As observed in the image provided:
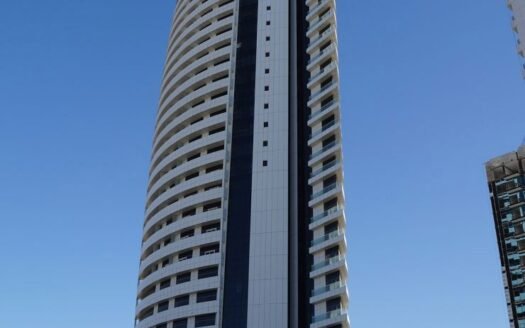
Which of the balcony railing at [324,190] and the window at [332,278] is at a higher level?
the balcony railing at [324,190]

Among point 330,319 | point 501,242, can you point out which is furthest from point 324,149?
point 501,242

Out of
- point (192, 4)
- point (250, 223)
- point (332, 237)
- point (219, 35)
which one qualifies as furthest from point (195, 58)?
point (332, 237)

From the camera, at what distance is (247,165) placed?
6888cm

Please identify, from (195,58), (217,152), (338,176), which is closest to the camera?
(338,176)

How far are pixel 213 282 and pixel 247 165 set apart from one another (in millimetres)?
13070

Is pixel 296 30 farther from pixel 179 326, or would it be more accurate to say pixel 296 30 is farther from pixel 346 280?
pixel 179 326

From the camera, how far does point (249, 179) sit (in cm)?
6794

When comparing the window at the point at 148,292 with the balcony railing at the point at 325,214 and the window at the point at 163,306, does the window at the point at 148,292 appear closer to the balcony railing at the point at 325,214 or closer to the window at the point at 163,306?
the window at the point at 163,306

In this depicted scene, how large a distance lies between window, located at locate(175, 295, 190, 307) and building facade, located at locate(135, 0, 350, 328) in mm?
145

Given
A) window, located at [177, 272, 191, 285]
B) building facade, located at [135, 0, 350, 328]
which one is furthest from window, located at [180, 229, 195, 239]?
window, located at [177, 272, 191, 285]

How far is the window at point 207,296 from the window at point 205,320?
5.45 feet

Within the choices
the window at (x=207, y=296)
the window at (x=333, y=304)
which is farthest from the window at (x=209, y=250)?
the window at (x=333, y=304)

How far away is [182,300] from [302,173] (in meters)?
18.1

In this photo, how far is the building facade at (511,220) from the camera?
81.1 metres
